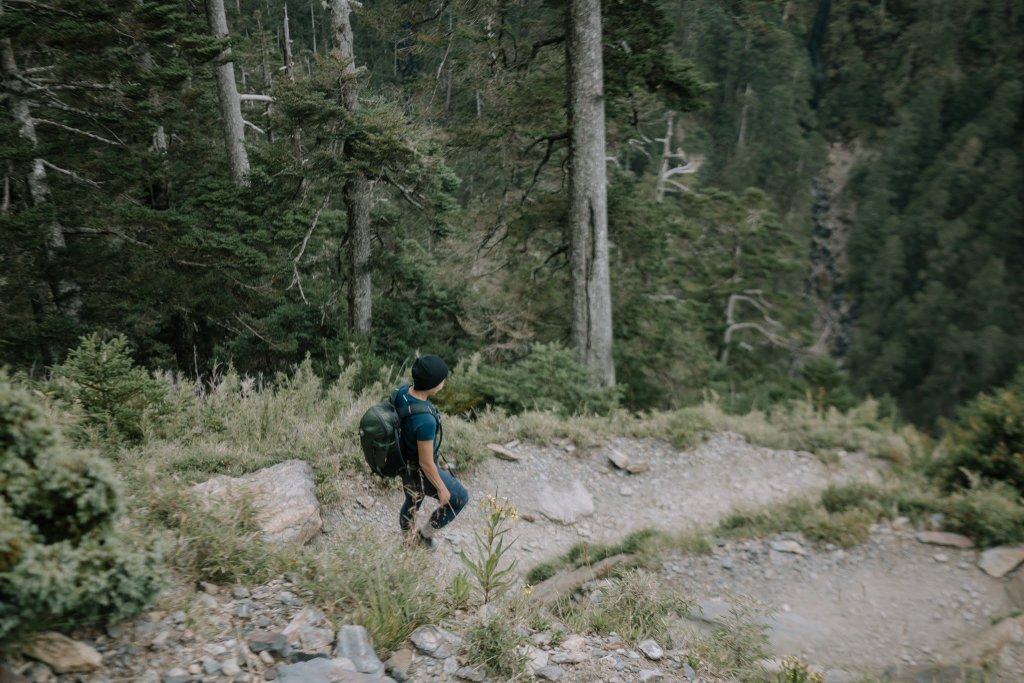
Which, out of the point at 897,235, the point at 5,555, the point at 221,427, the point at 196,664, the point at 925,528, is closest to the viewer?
the point at 5,555

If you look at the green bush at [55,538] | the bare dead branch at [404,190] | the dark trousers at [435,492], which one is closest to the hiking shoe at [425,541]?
the dark trousers at [435,492]

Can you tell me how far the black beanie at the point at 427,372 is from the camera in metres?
4.34

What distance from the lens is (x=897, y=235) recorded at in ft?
188

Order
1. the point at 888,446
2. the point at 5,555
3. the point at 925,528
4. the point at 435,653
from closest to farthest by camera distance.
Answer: the point at 5,555, the point at 435,653, the point at 925,528, the point at 888,446

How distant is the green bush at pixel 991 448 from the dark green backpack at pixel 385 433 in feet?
20.9

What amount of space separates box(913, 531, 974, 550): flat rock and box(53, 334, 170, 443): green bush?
7.69 meters

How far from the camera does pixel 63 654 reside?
233cm

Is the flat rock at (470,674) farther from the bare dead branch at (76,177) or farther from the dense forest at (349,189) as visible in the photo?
the bare dead branch at (76,177)

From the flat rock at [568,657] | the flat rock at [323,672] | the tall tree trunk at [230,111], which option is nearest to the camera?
the flat rock at [323,672]

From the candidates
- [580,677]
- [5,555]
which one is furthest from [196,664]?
[580,677]

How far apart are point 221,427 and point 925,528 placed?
24.2ft

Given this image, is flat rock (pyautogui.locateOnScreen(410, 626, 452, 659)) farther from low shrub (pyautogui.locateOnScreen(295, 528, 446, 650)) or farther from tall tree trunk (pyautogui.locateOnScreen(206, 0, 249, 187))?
tall tree trunk (pyautogui.locateOnScreen(206, 0, 249, 187))

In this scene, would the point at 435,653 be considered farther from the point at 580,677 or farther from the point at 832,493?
the point at 832,493

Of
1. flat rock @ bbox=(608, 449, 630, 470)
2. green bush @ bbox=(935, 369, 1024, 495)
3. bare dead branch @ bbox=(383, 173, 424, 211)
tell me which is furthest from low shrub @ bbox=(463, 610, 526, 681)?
bare dead branch @ bbox=(383, 173, 424, 211)
